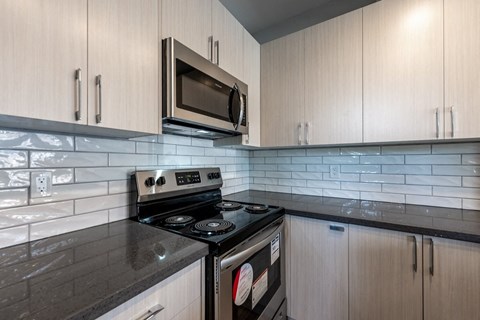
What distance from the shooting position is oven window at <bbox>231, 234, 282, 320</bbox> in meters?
1.02

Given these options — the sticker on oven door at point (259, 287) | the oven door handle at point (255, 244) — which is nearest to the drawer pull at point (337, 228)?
the oven door handle at point (255, 244)

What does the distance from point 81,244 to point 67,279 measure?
0.30 m

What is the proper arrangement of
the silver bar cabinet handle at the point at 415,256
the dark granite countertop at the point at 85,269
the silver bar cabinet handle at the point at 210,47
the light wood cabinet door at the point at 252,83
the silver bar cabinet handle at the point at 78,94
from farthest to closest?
the light wood cabinet door at the point at 252,83 < the silver bar cabinet handle at the point at 210,47 < the silver bar cabinet handle at the point at 415,256 < the silver bar cabinet handle at the point at 78,94 < the dark granite countertop at the point at 85,269

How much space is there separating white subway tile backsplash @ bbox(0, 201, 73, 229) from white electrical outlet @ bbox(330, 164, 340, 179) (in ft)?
5.97

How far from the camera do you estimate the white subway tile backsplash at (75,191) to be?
956mm

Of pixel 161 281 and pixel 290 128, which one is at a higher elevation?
pixel 290 128

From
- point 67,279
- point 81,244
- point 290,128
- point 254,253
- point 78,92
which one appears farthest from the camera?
point 290,128

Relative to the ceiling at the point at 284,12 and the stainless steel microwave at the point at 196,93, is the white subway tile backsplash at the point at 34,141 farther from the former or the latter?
the ceiling at the point at 284,12

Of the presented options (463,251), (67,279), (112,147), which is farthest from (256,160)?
(67,279)

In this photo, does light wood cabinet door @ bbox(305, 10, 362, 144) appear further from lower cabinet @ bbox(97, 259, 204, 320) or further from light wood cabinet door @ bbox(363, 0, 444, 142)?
A: lower cabinet @ bbox(97, 259, 204, 320)

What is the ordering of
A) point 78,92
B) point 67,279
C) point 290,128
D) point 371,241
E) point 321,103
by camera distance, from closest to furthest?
1. point 67,279
2. point 78,92
3. point 371,241
4. point 321,103
5. point 290,128

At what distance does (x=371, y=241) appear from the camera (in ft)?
4.12

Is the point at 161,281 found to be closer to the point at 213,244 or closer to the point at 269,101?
the point at 213,244

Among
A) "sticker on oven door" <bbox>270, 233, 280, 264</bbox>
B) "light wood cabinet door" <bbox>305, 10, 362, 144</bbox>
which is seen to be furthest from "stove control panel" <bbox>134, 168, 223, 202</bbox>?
"light wood cabinet door" <bbox>305, 10, 362, 144</bbox>
